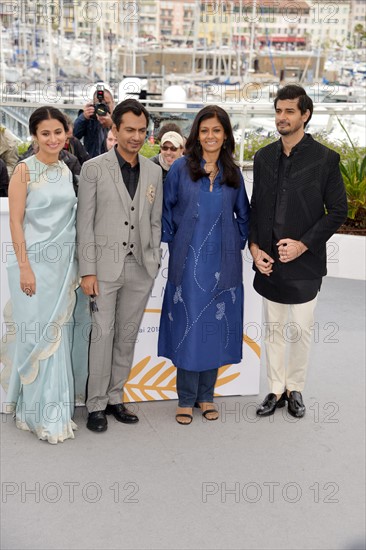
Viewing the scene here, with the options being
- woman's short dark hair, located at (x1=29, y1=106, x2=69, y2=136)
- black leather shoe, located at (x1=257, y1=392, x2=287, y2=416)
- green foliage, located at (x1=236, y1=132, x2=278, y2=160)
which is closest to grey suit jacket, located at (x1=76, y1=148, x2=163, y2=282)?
woman's short dark hair, located at (x1=29, y1=106, x2=69, y2=136)

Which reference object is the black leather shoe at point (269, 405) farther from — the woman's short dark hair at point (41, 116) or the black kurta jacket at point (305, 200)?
the woman's short dark hair at point (41, 116)

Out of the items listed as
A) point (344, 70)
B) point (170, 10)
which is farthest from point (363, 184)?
point (170, 10)

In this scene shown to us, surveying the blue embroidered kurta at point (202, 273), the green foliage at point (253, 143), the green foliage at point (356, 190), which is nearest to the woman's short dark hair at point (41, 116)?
the blue embroidered kurta at point (202, 273)

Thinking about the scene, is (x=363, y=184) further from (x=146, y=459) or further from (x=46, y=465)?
(x=46, y=465)

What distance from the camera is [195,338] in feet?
10.7

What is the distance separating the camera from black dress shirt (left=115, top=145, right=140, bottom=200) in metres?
3.08

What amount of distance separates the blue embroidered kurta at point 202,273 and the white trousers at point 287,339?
0.15 meters

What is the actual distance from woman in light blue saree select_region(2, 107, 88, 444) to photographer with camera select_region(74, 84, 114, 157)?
6.50 feet

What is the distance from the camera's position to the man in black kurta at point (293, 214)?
3.14 m

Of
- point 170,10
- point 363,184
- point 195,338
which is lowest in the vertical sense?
point 195,338

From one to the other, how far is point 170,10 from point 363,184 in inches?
1973

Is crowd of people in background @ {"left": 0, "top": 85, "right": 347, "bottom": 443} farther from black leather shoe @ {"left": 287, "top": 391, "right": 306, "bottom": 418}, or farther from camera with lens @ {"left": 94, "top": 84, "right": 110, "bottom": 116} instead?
camera with lens @ {"left": 94, "top": 84, "right": 110, "bottom": 116}

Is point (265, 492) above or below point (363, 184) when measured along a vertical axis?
below

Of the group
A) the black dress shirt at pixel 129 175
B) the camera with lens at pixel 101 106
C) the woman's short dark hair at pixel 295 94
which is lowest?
the black dress shirt at pixel 129 175
